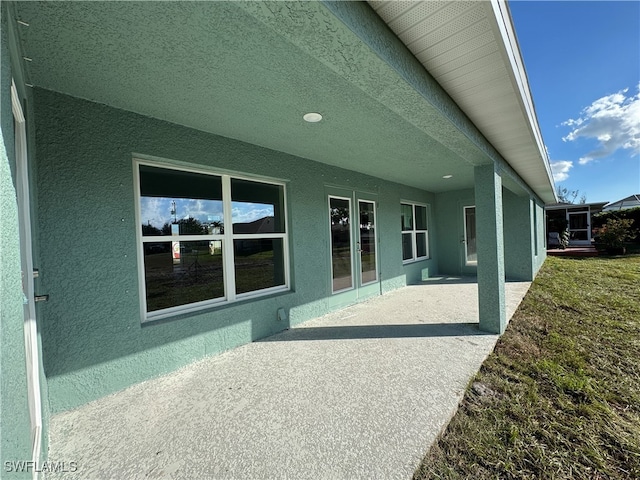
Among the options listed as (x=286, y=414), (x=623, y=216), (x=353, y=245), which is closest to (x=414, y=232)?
(x=353, y=245)

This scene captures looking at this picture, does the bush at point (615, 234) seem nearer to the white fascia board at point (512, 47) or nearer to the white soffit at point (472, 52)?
the white soffit at point (472, 52)

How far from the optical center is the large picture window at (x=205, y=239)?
10.8 ft

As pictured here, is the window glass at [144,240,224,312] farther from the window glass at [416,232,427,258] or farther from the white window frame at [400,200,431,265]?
the window glass at [416,232,427,258]

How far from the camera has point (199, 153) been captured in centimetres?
347

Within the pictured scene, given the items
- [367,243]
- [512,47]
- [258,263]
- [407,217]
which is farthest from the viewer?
[407,217]

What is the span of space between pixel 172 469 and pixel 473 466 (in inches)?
80.5

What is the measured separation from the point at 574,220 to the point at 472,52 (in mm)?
24134

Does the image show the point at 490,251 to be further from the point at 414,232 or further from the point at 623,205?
the point at 623,205

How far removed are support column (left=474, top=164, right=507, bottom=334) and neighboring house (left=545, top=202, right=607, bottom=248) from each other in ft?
58.7

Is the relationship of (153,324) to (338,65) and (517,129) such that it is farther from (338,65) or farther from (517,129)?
(517,129)

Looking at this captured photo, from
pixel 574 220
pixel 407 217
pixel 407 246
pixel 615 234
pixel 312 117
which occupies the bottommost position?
pixel 615 234

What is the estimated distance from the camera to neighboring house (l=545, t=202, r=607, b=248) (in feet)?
58.9

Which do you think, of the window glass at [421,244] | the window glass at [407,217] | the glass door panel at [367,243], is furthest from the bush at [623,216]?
the glass door panel at [367,243]

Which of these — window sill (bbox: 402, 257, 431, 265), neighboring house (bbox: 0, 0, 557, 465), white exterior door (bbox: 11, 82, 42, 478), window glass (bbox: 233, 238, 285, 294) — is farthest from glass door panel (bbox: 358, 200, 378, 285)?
white exterior door (bbox: 11, 82, 42, 478)
